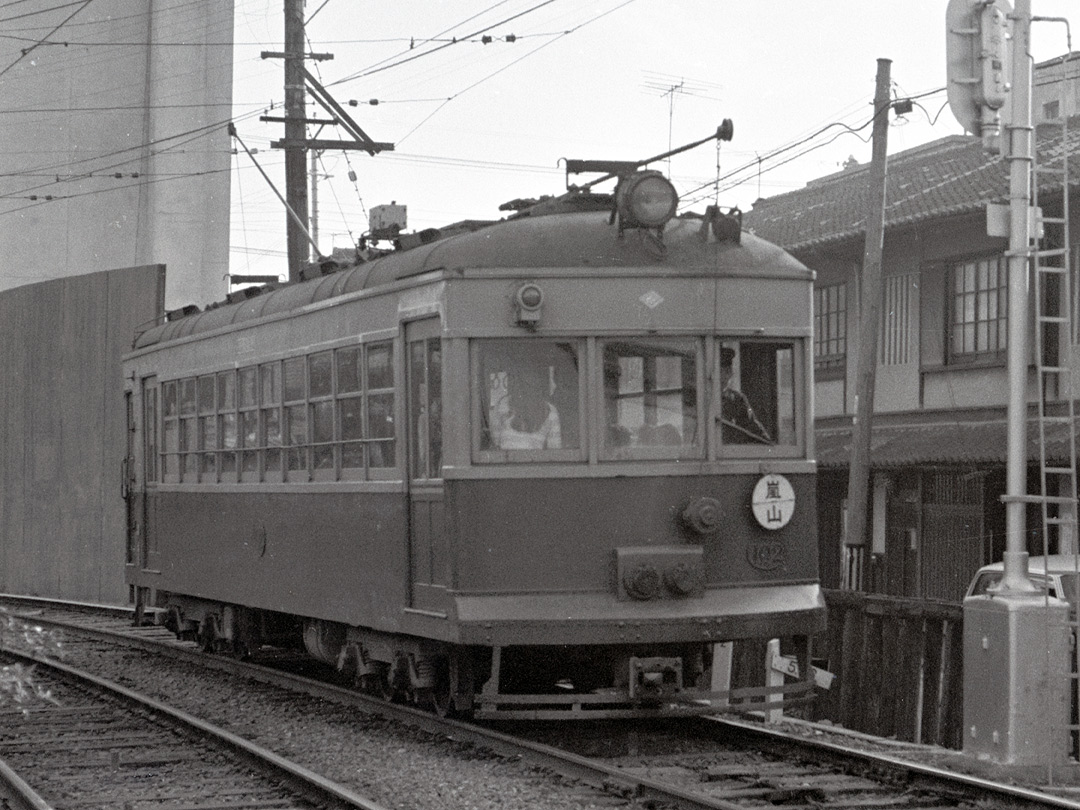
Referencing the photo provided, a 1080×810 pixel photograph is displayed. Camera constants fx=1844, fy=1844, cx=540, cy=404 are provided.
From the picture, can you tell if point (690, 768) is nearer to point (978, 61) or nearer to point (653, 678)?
point (653, 678)

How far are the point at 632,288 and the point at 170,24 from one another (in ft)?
104

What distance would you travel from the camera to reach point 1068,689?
902 cm

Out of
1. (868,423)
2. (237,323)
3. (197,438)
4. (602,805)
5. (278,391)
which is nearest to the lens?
(602,805)

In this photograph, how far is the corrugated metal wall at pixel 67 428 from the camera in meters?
24.2

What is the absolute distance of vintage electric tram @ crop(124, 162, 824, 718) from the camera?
9773 mm

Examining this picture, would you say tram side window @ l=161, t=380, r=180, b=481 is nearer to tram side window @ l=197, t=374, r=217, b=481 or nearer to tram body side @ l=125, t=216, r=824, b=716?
tram side window @ l=197, t=374, r=217, b=481

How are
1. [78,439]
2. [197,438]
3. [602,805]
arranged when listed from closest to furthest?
[602,805] < [197,438] < [78,439]

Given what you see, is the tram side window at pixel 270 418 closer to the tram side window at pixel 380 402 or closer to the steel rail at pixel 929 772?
the tram side window at pixel 380 402

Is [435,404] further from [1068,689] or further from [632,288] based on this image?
[1068,689]

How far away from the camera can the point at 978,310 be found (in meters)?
21.0

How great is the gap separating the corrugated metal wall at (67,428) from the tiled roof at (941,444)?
8.83m

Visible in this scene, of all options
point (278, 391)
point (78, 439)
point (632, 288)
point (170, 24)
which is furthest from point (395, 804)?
point (170, 24)

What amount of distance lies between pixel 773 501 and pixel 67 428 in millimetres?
16994

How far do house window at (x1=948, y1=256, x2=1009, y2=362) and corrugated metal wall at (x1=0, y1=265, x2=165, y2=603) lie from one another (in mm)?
9869
